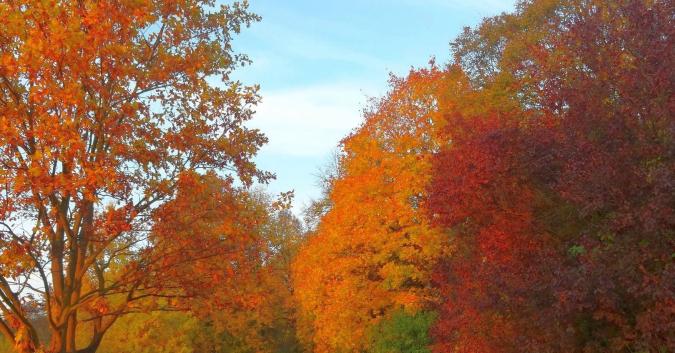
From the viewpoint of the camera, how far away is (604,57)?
13055mm

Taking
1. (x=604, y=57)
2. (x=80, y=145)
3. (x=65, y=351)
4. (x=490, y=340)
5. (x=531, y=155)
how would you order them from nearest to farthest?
(x=80, y=145) < (x=65, y=351) < (x=604, y=57) < (x=531, y=155) < (x=490, y=340)

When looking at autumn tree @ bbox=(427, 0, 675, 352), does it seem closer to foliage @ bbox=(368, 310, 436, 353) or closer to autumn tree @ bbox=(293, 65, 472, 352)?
autumn tree @ bbox=(293, 65, 472, 352)

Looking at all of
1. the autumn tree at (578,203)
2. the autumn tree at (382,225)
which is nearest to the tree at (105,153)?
the autumn tree at (578,203)

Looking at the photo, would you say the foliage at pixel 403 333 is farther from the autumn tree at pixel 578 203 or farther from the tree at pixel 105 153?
the tree at pixel 105 153

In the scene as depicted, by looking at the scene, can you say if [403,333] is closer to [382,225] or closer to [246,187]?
[382,225]

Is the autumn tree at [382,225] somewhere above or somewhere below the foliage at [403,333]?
above

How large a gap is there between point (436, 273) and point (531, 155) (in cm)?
565

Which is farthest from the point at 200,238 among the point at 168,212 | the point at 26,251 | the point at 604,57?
the point at 604,57

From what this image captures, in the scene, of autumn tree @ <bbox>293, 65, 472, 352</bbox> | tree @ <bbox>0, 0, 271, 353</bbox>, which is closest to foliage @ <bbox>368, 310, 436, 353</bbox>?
autumn tree @ <bbox>293, 65, 472, 352</bbox>

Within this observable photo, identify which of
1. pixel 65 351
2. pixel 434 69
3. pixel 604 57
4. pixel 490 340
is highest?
pixel 434 69

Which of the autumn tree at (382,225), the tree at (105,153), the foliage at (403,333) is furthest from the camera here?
the foliage at (403,333)

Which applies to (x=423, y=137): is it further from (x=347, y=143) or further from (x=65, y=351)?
(x=65, y=351)

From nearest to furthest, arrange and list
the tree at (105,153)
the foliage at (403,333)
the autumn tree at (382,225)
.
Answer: the tree at (105,153) → the autumn tree at (382,225) → the foliage at (403,333)

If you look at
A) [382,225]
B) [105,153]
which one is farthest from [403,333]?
[105,153]
